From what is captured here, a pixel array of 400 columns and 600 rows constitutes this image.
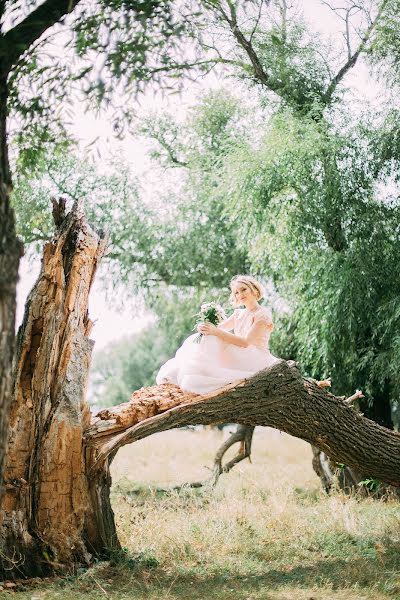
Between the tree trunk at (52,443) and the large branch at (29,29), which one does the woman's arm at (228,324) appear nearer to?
the tree trunk at (52,443)

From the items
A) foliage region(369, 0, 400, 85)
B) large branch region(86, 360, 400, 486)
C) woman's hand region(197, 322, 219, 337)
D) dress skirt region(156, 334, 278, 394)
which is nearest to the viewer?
large branch region(86, 360, 400, 486)

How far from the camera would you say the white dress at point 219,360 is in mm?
7418

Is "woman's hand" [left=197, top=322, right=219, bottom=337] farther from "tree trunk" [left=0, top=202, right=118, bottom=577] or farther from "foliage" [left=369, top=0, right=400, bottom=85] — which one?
"foliage" [left=369, top=0, right=400, bottom=85]

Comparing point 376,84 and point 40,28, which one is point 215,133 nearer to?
point 376,84

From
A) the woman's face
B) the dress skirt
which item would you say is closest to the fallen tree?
the dress skirt

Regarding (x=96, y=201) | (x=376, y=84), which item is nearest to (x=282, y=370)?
(x=376, y=84)

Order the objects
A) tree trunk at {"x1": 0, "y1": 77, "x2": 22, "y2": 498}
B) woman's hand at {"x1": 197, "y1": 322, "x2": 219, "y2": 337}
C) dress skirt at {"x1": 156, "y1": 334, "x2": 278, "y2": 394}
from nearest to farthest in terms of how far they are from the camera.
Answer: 1. tree trunk at {"x1": 0, "y1": 77, "x2": 22, "y2": 498}
2. dress skirt at {"x1": 156, "y1": 334, "x2": 278, "y2": 394}
3. woman's hand at {"x1": 197, "y1": 322, "x2": 219, "y2": 337}

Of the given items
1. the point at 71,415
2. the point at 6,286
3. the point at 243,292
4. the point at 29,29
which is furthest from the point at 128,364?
the point at 6,286

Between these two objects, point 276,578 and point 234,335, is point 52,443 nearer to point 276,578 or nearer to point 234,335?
point 234,335

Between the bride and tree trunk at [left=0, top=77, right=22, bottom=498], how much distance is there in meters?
3.69

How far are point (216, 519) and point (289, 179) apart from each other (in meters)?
5.16

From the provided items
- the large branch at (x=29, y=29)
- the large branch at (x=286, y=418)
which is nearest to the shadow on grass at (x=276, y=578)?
the large branch at (x=286, y=418)

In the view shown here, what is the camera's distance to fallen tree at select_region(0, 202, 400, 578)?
21.4 ft

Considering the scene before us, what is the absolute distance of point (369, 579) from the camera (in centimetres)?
650
